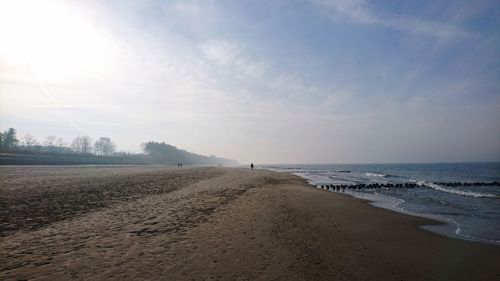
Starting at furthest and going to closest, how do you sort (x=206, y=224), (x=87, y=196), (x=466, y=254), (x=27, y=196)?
(x=87, y=196) → (x=27, y=196) → (x=206, y=224) → (x=466, y=254)

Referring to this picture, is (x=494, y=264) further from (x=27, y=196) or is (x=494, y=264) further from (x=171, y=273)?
(x=27, y=196)

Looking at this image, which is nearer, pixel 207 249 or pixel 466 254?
pixel 207 249

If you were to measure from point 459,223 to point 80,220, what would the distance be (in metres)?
21.1

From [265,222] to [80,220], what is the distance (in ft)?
29.2

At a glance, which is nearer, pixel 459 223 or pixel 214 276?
pixel 214 276

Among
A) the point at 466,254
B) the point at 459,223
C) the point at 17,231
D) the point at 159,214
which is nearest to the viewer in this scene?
the point at 466,254

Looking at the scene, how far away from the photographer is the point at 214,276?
782 centimetres

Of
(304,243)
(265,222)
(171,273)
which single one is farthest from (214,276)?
(265,222)

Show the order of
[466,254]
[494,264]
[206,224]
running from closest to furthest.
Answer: [494,264]
[466,254]
[206,224]

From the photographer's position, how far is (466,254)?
10.9m

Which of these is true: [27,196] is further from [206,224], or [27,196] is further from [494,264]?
[494,264]

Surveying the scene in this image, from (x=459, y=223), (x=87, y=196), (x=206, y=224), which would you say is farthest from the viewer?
(x=87, y=196)

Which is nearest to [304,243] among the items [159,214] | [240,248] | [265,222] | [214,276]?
[240,248]

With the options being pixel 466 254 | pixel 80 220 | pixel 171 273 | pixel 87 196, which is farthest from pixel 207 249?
pixel 87 196
